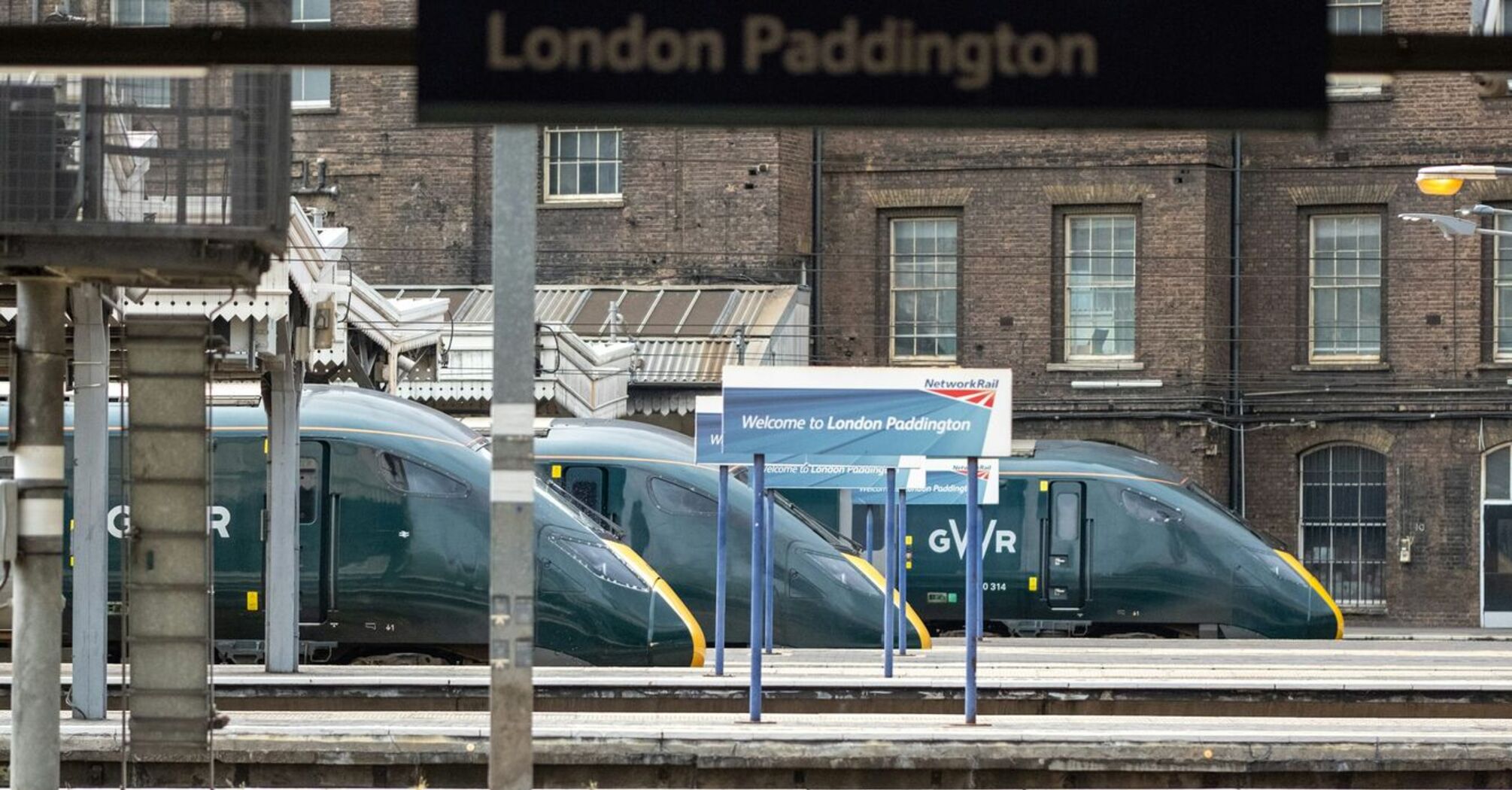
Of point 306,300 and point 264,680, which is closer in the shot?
point 264,680

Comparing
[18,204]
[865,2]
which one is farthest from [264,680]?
[865,2]

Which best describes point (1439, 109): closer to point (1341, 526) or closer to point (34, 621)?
point (1341, 526)

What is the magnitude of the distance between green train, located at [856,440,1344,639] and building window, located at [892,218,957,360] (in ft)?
39.6

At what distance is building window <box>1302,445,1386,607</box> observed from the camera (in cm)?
3897

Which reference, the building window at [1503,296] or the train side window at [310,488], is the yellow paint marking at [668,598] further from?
the building window at [1503,296]

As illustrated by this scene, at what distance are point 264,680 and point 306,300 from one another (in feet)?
10.7

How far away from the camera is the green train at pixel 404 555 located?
811 inches

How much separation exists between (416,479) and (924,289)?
20.9 meters

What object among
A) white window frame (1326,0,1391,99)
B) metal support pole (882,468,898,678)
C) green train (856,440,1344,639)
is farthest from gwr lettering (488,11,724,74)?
white window frame (1326,0,1391,99)

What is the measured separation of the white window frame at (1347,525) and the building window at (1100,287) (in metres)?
3.64

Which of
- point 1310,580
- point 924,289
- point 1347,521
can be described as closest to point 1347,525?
point 1347,521

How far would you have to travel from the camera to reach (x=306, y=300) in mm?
19141

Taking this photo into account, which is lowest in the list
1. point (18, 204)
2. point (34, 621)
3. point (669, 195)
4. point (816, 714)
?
point (816, 714)

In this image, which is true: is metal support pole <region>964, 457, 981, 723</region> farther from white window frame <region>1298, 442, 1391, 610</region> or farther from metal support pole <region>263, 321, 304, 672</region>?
white window frame <region>1298, 442, 1391, 610</region>
